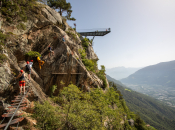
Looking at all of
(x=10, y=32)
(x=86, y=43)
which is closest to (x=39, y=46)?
(x=10, y=32)

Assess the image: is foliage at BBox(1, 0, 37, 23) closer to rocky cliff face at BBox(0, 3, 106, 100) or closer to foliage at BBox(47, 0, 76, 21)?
rocky cliff face at BBox(0, 3, 106, 100)

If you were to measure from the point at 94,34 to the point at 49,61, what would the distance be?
1008 inches

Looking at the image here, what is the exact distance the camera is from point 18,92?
933cm

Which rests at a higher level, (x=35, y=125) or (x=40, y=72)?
(x=40, y=72)

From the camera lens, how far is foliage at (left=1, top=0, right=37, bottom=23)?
1177 cm

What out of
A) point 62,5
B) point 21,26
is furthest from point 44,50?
point 62,5

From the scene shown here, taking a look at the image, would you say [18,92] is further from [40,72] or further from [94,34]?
[94,34]

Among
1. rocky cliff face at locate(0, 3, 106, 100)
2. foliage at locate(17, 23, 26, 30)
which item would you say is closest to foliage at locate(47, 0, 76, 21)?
rocky cliff face at locate(0, 3, 106, 100)

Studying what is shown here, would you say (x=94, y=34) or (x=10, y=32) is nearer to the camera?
(x=10, y=32)

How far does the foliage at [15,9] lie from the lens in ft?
38.6

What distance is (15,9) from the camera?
12.5 m

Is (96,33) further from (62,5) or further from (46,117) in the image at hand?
(46,117)

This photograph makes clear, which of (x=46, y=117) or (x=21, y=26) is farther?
(x=21, y=26)

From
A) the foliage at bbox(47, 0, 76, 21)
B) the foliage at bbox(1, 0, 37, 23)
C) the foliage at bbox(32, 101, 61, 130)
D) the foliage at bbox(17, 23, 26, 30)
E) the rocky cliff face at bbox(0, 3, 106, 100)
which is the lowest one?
the foliage at bbox(32, 101, 61, 130)
